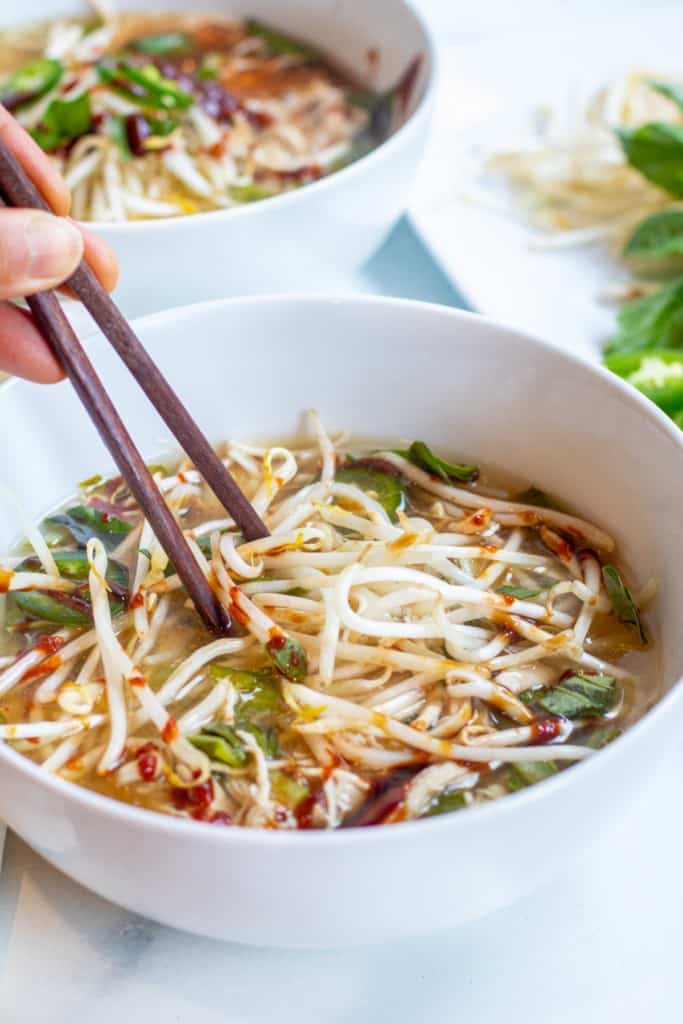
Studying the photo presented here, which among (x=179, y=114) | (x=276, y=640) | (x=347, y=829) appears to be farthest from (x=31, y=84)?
(x=347, y=829)

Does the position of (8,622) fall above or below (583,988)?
below

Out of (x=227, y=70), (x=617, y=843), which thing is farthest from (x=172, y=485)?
(x=227, y=70)

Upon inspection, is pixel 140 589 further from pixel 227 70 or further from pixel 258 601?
pixel 227 70

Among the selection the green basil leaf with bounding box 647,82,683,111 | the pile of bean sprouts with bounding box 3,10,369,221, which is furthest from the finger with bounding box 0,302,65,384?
the green basil leaf with bounding box 647,82,683,111

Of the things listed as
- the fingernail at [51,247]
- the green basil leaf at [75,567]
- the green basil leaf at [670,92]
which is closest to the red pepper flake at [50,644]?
the green basil leaf at [75,567]

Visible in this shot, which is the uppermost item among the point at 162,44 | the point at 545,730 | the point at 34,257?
the point at 34,257

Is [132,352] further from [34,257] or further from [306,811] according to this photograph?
[306,811]

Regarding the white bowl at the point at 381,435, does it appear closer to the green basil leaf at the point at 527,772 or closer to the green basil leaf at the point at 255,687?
the green basil leaf at the point at 527,772
